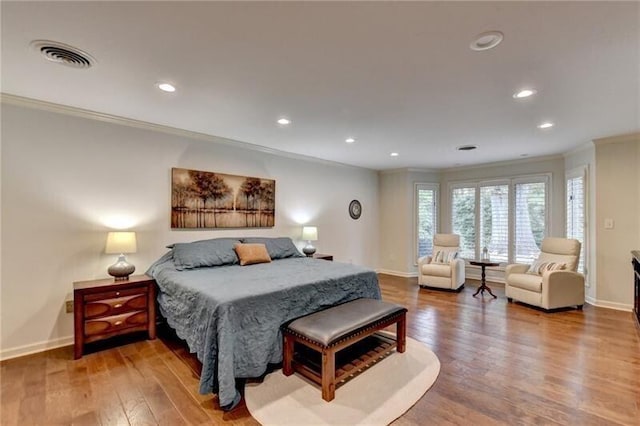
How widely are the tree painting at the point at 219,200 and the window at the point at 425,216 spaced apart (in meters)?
3.47

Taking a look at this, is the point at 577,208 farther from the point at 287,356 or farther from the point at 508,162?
the point at 287,356

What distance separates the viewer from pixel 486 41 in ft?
6.26

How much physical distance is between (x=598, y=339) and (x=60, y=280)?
5.65 meters

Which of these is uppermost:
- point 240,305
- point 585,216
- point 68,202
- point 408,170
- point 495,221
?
point 408,170

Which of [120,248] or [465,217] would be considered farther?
[465,217]

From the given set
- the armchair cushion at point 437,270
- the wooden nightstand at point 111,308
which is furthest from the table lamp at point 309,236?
the wooden nightstand at point 111,308

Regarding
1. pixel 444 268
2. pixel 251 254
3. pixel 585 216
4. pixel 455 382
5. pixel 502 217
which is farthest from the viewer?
pixel 502 217

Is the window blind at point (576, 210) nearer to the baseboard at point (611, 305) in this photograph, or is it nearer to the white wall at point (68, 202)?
the baseboard at point (611, 305)

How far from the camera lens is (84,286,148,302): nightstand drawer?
2.91 meters

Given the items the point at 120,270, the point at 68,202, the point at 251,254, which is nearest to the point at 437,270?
the point at 251,254

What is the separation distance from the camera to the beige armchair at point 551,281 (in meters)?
4.20

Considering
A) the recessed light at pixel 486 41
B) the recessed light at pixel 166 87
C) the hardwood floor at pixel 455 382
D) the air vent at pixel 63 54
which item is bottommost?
the hardwood floor at pixel 455 382

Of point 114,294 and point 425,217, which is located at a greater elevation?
point 425,217

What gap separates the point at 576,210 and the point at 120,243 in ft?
21.5
